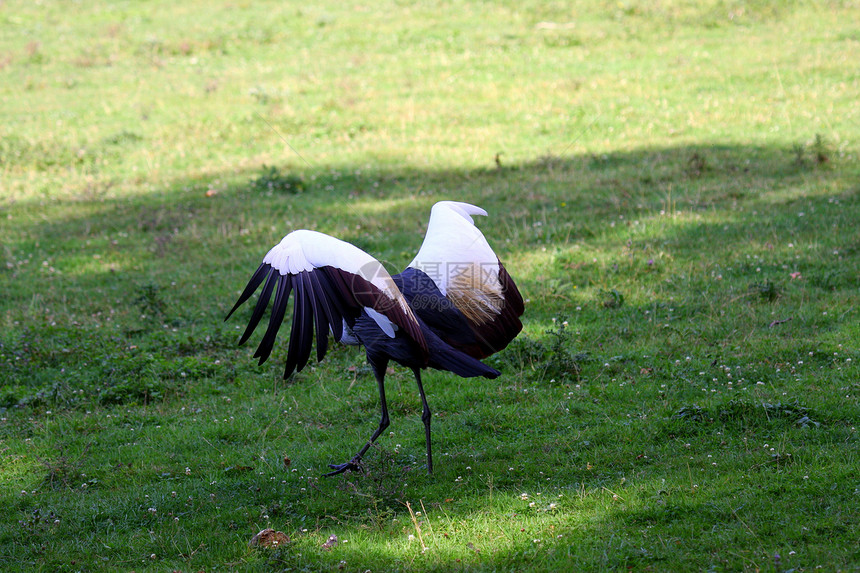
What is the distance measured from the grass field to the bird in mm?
855

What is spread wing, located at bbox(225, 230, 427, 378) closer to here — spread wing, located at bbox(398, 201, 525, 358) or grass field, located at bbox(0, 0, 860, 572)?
spread wing, located at bbox(398, 201, 525, 358)

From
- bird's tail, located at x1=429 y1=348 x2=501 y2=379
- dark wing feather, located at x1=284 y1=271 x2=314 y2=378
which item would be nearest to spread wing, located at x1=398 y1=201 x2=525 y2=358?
bird's tail, located at x1=429 y1=348 x2=501 y2=379

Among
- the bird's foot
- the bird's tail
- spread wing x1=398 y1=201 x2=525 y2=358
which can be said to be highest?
spread wing x1=398 y1=201 x2=525 y2=358

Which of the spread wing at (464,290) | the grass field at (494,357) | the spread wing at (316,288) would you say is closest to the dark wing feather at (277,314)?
the spread wing at (316,288)

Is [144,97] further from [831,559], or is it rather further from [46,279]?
[831,559]

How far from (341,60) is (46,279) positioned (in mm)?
12045

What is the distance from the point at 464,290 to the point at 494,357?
1.76 meters

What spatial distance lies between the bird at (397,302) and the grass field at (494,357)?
0.86 metres

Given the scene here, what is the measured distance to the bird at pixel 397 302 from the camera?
4465mm

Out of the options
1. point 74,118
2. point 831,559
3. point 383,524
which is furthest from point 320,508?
point 74,118

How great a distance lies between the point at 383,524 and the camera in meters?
4.59

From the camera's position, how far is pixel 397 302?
4637mm

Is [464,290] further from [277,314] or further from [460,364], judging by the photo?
[277,314]

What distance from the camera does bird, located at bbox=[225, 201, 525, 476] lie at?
4.46 m
